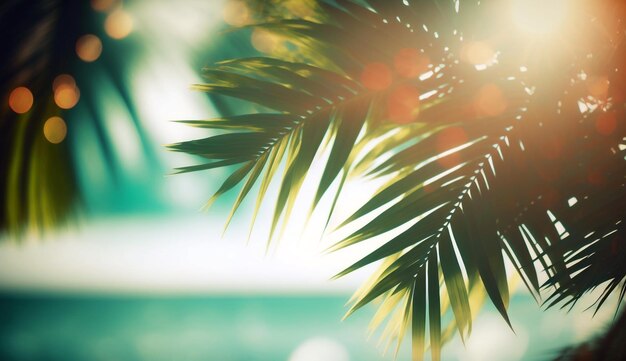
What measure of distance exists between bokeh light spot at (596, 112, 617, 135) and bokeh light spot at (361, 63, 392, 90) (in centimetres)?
42

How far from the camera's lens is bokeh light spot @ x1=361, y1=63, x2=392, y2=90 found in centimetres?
82

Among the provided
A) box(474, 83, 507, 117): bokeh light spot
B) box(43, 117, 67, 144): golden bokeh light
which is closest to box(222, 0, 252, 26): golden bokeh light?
box(43, 117, 67, 144): golden bokeh light

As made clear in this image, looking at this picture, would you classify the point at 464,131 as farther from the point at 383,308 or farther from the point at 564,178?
the point at 383,308

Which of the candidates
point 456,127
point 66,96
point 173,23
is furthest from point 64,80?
point 456,127

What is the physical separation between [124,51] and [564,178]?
80 cm

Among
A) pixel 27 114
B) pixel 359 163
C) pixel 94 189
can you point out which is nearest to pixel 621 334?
pixel 94 189

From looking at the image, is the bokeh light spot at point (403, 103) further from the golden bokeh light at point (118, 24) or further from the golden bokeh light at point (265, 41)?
the golden bokeh light at point (118, 24)

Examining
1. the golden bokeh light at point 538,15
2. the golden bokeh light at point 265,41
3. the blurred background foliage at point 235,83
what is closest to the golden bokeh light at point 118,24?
the blurred background foliage at point 235,83

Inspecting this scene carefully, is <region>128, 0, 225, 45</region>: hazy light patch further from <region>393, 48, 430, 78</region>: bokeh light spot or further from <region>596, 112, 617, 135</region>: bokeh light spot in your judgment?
<region>596, 112, 617, 135</region>: bokeh light spot

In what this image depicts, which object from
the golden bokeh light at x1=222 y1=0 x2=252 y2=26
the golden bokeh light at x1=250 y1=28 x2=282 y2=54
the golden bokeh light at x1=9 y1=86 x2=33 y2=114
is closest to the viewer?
the golden bokeh light at x1=9 y1=86 x2=33 y2=114

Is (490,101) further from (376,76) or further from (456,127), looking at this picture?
(376,76)

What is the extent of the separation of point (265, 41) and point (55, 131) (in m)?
0.44

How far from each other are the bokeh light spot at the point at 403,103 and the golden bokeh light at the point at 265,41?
26cm

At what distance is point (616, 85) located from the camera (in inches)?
31.4
